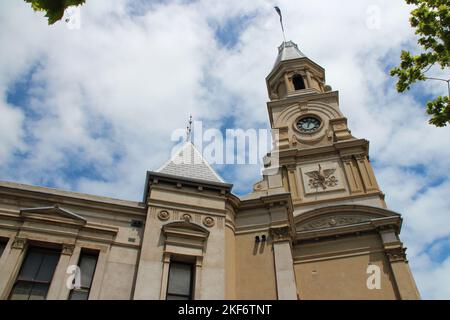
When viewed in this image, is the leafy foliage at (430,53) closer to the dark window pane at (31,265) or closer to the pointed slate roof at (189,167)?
the pointed slate roof at (189,167)

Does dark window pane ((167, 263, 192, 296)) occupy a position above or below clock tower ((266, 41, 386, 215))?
below

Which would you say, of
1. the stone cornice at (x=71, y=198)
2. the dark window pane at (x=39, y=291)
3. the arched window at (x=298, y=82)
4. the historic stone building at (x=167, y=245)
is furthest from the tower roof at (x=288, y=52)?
the dark window pane at (x=39, y=291)

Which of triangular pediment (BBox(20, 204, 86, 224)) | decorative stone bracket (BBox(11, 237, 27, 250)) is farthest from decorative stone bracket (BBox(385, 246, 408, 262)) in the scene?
decorative stone bracket (BBox(11, 237, 27, 250))

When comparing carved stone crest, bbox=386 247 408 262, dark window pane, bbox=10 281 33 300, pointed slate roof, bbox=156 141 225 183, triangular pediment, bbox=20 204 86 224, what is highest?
pointed slate roof, bbox=156 141 225 183

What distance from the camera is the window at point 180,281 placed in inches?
494

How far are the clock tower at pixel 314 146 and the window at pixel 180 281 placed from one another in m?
14.4

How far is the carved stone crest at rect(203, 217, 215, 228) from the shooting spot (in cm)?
1416

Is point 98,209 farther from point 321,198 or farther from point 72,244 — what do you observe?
point 321,198

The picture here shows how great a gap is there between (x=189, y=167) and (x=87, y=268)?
5924mm

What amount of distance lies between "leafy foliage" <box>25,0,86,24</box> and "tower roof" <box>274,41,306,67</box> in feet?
122

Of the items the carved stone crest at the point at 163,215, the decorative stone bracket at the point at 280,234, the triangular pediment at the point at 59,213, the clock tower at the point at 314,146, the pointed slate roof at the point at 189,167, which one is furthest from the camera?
the clock tower at the point at 314,146

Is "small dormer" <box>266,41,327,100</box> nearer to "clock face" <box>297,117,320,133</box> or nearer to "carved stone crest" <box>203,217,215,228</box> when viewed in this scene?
"clock face" <box>297,117,320,133</box>
